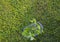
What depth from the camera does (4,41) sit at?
10.5 ft

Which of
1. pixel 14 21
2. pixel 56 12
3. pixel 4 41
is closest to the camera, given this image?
pixel 4 41

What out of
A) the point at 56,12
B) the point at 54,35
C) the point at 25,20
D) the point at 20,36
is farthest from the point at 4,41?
the point at 56,12

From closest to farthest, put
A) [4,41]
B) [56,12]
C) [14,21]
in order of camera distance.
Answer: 1. [4,41]
2. [14,21]
3. [56,12]

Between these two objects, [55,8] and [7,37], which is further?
[55,8]

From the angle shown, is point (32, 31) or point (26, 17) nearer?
point (32, 31)

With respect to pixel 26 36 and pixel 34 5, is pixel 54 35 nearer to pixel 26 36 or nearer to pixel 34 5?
pixel 26 36

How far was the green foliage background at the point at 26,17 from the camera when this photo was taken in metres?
3.30

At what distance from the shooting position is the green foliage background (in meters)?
3.30

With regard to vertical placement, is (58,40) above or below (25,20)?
below

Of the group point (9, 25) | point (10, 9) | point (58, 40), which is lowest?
point (58, 40)

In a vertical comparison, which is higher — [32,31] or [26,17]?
[26,17]

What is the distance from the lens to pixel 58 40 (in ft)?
10.8

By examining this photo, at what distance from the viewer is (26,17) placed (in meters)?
3.51

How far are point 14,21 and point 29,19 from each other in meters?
0.28
